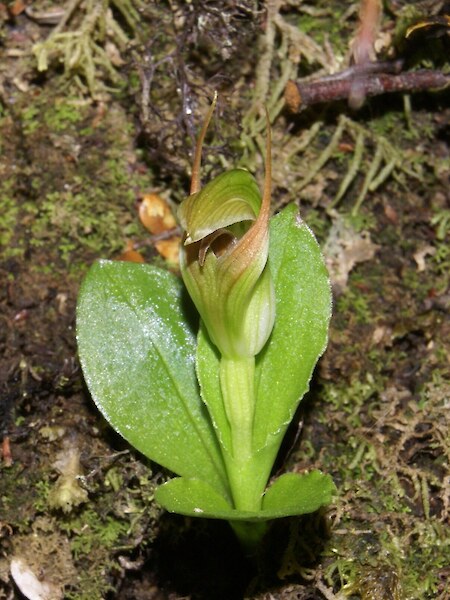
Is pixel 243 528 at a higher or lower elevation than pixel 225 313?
lower

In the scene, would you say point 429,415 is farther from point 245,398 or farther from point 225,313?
point 225,313

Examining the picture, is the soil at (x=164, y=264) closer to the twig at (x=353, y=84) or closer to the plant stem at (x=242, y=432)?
the twig at (x=353, y=84)

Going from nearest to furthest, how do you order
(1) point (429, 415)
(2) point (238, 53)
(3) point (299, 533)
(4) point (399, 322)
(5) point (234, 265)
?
(5) point (234, 265) < (3) point (299, 533) < (1) point (429, 415) < (4) point (399, 322) < (2) point (238, 53)

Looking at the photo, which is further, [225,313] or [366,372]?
[366,372]

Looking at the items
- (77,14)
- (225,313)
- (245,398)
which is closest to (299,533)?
(245,398)

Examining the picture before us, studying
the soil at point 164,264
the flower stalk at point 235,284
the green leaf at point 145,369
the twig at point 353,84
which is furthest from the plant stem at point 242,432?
the twig at point 353,84

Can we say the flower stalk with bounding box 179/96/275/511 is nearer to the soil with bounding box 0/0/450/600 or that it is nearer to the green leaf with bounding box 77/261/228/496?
the green leaf with bounding box 77/261/228/496
